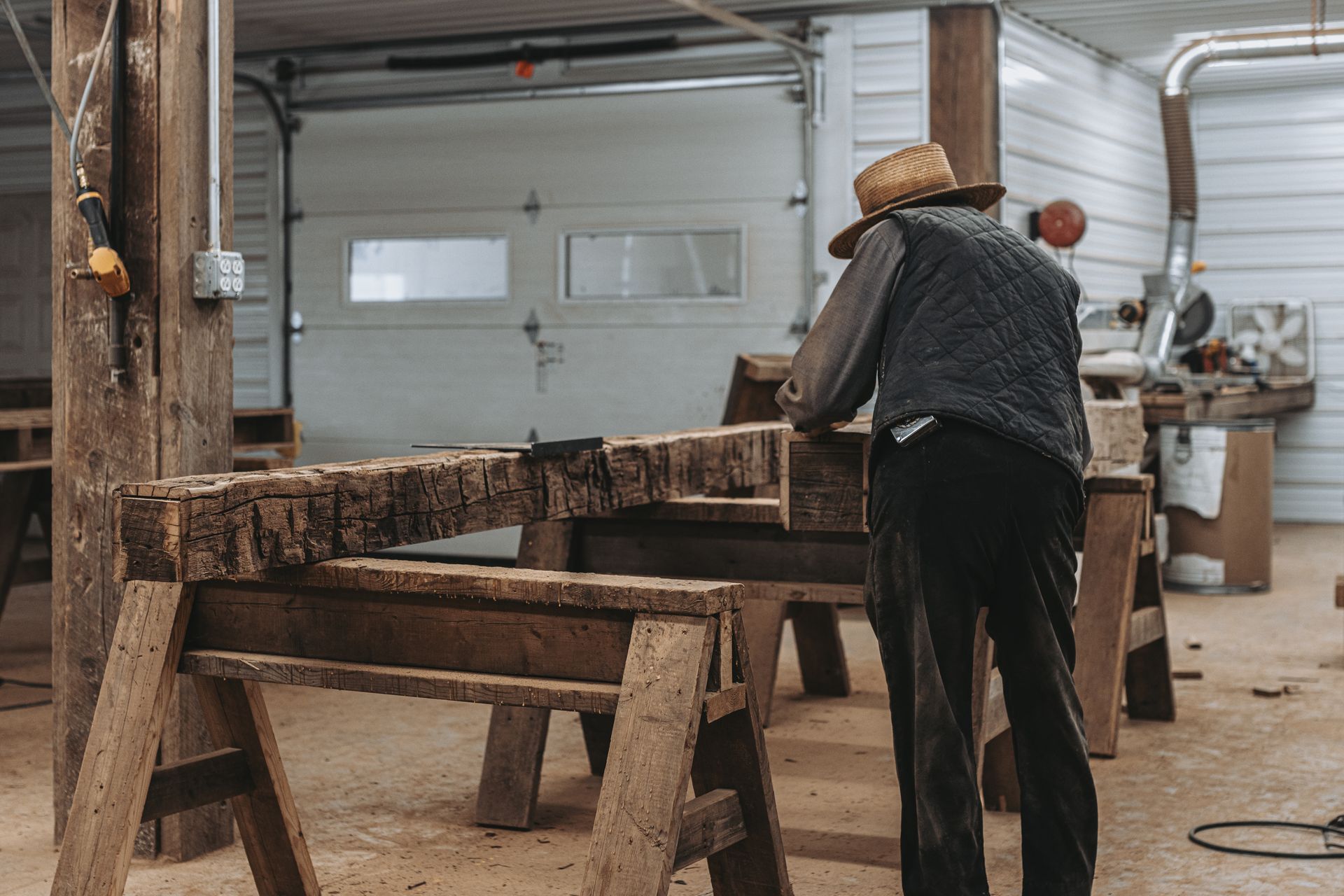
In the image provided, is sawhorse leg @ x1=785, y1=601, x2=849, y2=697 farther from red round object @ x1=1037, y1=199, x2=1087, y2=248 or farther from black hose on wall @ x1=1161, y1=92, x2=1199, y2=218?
black hose on wall @ x1=1161, y1=92, x2=1199, y2=218

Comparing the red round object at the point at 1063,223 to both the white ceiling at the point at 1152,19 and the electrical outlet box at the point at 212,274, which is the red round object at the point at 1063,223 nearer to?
the white ceiling at the point at 1152,19

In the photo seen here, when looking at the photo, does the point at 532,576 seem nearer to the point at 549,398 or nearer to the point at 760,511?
the point at 760,511

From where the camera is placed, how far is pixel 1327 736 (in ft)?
17.6

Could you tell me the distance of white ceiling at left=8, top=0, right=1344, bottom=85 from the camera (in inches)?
343

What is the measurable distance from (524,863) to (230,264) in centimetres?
191

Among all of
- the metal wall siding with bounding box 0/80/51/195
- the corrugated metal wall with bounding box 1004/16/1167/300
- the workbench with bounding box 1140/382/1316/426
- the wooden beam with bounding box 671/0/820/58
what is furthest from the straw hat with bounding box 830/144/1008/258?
the metal wall siding with bounding box 0/80/51/195

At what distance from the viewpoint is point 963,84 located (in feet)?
28.0

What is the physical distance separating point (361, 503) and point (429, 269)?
6.89 m

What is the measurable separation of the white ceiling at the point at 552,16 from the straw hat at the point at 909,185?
5.29 meters

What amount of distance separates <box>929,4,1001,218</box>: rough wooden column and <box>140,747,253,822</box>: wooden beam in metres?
6.32

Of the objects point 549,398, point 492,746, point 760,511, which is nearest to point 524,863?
point 492,746

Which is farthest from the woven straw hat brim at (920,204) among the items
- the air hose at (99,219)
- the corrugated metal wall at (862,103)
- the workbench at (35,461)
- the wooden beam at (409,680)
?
the corrugated metal wall at (862,103)

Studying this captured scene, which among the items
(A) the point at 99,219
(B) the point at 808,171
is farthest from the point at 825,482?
(B) the point at 808,171

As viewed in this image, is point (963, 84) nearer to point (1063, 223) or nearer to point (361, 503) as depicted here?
point (1063, 223)
